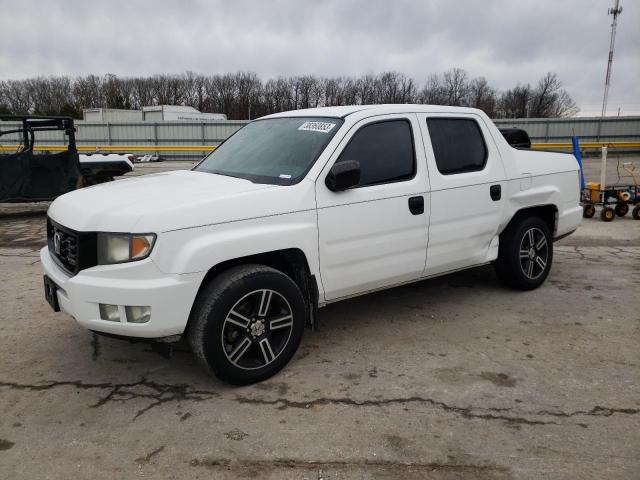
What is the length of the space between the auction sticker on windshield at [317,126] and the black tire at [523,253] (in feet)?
7.12

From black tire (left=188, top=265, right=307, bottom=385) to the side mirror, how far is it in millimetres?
706

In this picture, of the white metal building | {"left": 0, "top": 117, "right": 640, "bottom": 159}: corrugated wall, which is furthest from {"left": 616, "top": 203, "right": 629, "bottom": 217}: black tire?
the white metal building

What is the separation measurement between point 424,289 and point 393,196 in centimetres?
185

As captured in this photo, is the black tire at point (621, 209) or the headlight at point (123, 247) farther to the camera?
the black tire at point (621, 209)

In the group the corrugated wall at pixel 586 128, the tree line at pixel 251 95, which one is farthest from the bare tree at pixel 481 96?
the corrugated wall at pixel 586 128

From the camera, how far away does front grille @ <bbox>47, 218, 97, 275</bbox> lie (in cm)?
307

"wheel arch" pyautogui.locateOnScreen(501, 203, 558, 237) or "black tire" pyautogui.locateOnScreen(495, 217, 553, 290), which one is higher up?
"wheel arch" pyautogui.locateOnScreen(501, 203, 558, 237)

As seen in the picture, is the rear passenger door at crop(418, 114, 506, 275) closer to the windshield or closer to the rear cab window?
the rear cab window

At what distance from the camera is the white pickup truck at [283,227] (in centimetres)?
304

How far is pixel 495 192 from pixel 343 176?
1.80m

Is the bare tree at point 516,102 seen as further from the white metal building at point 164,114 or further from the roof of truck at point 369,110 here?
the roof of truck at point 369,110

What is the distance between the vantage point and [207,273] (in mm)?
3248

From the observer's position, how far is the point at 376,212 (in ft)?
12.5

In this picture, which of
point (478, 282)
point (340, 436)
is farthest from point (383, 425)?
point (478, 282)
